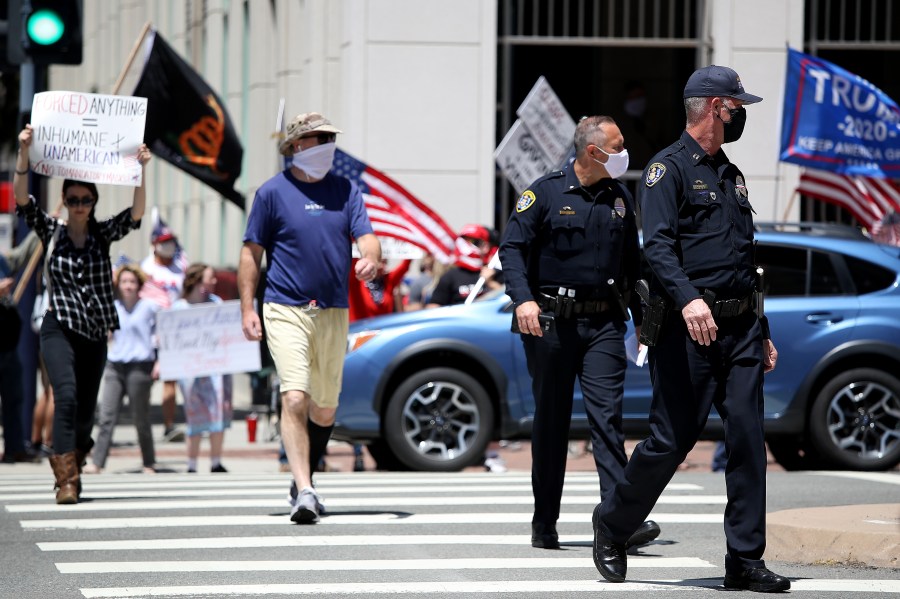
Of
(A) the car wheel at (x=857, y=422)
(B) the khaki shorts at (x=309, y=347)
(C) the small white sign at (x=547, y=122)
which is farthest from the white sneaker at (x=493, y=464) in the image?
(B) the khaki shorts at (x=309, y=347)

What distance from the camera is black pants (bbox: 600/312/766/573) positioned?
22.5 feet

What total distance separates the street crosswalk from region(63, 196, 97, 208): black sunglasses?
1.73m

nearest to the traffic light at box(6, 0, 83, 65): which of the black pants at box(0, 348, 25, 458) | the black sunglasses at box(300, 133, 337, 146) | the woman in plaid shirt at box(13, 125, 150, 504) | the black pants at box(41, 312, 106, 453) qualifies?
the woman in plaid shirt at box(13, 125, 150, 504)

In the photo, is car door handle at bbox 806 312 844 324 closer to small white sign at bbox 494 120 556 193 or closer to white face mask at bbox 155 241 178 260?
small white sign at bbox 494 120 556 193

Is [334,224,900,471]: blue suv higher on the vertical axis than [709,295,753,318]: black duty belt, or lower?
lower

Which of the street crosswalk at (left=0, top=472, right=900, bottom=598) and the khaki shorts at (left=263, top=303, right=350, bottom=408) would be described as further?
the khaki shorts at (left=263, top=303, right=350, bottom=408)

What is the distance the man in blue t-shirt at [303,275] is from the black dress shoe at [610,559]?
224cm

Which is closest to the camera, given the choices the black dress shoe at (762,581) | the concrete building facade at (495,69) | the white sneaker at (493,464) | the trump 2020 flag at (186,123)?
the black dress shoe at (762,581)

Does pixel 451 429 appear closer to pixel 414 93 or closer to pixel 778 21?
pixel 414 93

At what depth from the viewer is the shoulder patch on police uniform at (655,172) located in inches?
271

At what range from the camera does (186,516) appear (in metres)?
9.53

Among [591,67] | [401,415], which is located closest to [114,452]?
[401,415]

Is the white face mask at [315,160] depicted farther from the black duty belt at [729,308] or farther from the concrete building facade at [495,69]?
the concrete building facade at [495,69]

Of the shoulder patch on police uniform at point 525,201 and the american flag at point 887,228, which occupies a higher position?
the shoulder patch on police uniform at point 525,201
